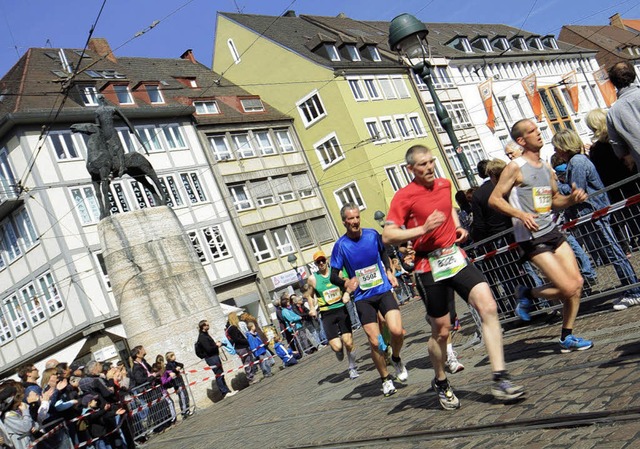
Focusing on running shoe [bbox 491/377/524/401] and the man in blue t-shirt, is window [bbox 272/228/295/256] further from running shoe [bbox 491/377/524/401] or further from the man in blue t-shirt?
running shoe [bbox 491/377/524/401]

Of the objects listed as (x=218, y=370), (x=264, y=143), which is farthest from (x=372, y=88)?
(x=218, y=370)

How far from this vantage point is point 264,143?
49.3 meters

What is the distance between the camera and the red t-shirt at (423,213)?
6324 mm

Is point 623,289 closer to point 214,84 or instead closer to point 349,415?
point 349,415

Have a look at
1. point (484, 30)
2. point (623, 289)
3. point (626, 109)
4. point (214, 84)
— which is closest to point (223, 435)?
point (623, 289)

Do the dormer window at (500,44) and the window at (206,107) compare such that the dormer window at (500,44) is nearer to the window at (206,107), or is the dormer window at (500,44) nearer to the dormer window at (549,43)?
the dormer window at (549,43)

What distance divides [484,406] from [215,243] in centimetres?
3795

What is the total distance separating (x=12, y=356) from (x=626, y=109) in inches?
1528

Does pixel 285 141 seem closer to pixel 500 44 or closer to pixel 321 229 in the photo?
pixel 321 229

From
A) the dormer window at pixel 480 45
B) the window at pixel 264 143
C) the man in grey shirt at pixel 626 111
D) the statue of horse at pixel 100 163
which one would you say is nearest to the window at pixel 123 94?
the window at pixel 264 143

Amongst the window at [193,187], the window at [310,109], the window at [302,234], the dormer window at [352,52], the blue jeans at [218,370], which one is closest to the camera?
the blue jeans at [218,370]

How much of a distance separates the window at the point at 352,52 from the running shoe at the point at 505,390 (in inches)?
1911

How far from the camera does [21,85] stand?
40156 millimetres

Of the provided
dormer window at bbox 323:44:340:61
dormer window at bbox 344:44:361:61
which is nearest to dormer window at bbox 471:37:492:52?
dormer window at bbox 344:44:361:61
